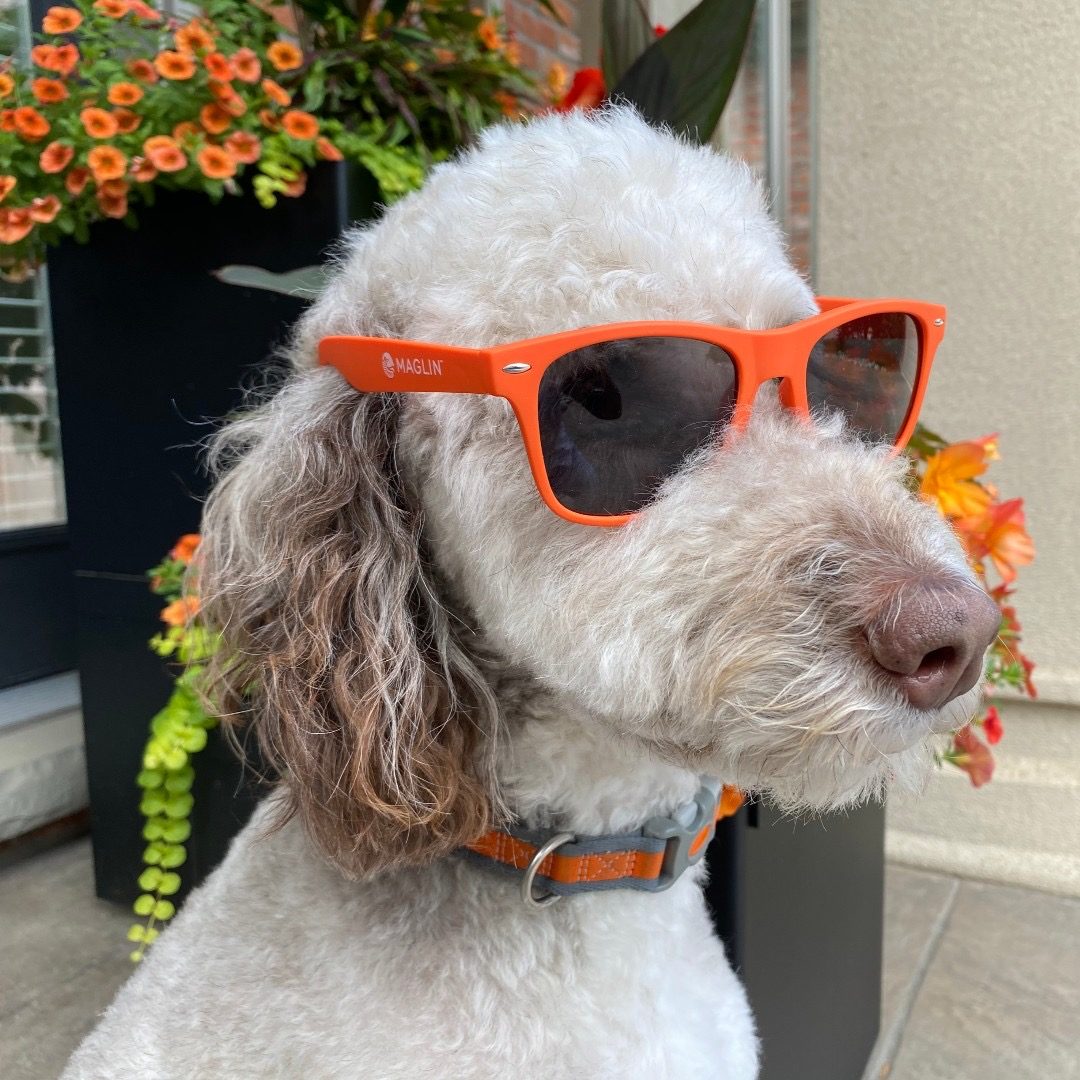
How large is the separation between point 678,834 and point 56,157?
4.76 feet

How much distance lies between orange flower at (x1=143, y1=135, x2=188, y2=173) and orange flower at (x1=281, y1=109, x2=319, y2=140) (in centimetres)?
17

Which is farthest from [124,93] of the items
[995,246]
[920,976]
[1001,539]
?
[920,976]

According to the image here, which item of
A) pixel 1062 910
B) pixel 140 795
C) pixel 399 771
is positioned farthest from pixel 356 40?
pixel 1062 910

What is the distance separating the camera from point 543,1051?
81 cm

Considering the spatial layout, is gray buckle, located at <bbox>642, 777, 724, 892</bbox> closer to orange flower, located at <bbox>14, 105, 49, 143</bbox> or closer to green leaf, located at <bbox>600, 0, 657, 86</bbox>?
green leaf, located at <bbox>600, 0, 657, 86</bbox>

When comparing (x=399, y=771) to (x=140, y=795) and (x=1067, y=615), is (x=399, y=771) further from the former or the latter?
(x=1067, y=615)

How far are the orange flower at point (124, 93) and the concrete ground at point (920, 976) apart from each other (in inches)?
64.6

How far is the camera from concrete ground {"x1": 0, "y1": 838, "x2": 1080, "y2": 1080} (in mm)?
Answer: 1665

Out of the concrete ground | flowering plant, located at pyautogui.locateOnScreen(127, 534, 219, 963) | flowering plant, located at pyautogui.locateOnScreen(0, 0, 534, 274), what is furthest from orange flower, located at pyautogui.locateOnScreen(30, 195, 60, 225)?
the concrete ground

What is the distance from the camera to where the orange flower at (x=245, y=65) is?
1.41m

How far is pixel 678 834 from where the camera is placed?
875 mm

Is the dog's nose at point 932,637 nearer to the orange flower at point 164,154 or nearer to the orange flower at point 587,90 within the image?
the orange flower at point 587,90

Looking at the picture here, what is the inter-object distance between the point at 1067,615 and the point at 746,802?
5.47 feet

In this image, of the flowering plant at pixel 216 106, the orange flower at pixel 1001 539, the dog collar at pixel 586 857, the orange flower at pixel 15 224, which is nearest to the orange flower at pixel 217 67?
the flowering plant at pixel 216 106
